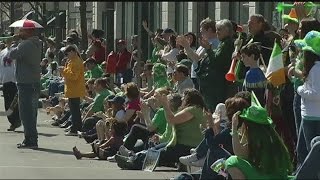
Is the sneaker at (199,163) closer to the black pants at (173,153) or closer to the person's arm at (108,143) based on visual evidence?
the black pants at (173,153)

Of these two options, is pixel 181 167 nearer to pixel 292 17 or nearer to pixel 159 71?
pixel 292 17

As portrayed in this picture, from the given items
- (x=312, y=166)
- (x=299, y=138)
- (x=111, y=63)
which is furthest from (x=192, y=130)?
(x=111, y=63)

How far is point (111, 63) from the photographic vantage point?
2369 centimetres

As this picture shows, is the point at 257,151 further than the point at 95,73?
No

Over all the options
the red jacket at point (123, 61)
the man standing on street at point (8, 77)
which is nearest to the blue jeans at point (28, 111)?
the man standing on street at point (8, 77)

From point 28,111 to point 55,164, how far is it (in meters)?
2.66

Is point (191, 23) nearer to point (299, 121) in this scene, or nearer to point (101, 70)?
point (101, 70)

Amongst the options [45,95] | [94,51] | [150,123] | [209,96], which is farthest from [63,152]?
[45,95]

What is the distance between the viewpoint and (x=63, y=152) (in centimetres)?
1571

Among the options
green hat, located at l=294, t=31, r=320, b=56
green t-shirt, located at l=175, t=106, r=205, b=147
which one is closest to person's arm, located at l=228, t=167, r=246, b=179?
green hat, located at l=294, t=31, r=320, b=56

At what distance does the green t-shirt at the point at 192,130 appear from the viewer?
40.6 feet

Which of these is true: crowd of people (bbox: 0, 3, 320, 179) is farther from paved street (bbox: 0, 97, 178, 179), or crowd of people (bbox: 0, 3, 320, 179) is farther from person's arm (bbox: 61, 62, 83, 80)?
paved street (bbox: 0, 97, 178, 179)

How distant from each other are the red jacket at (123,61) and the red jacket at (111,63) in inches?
14.6

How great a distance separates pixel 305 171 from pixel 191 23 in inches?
750
